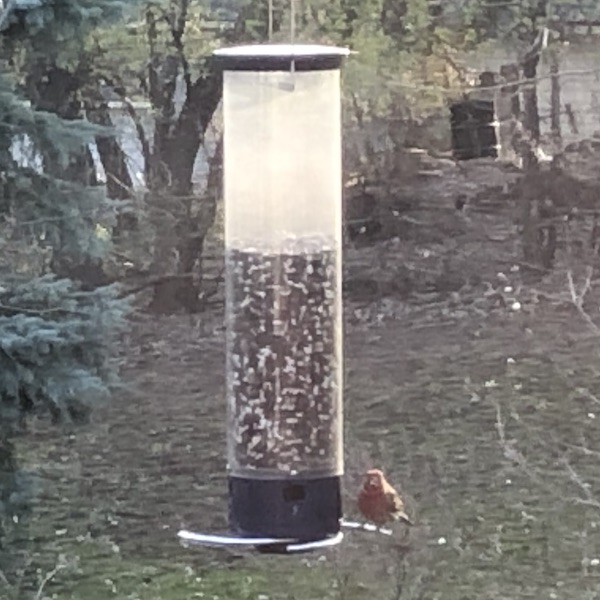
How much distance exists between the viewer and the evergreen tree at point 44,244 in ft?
7.91

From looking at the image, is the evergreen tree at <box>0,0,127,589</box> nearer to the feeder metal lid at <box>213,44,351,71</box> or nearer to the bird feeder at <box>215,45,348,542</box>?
the bird feeder at <box>215,45,348,542</box>

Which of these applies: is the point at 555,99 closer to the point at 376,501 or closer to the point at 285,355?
the point at 376,501

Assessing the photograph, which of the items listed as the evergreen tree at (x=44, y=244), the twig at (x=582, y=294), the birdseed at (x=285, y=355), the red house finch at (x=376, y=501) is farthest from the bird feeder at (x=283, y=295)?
the twig at (x=582, y=294)

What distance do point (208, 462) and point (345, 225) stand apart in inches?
27.5

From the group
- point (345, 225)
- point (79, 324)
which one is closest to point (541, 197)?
point (345, 225)

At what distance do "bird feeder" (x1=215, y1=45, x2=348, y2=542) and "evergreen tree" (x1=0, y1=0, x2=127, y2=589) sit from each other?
0.56 meters

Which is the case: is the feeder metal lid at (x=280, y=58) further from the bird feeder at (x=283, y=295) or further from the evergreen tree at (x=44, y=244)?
Result: the evergreen tree at (x=44, y=244)

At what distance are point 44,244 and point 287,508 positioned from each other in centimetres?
116

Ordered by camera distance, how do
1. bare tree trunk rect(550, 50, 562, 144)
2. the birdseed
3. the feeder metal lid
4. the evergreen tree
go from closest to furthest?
1. the feeder metal lid
2. the birdseed
3. the evergreen tree
4. bare tree trunk rect(550, 50, 562, 144)

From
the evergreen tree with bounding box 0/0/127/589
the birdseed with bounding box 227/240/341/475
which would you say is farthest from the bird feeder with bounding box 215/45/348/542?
the evergreen tree with bounding box 0/0/127/589

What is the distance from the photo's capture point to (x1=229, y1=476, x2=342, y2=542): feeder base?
6.03ft

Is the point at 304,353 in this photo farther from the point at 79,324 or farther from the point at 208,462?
the point at 208,462

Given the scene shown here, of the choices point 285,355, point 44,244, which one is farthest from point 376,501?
point 44,244

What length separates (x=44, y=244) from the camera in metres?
2.86
